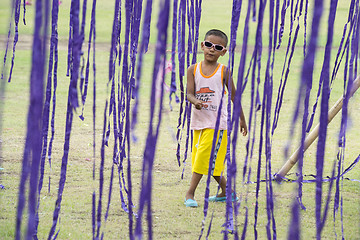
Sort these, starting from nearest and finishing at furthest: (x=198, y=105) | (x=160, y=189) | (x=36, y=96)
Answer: (x=36, y=96) < (x=198, y=105) < (x=160, y=189)

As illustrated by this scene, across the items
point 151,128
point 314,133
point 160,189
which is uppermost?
point 151,128

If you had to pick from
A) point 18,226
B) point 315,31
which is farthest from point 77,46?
point 315,31

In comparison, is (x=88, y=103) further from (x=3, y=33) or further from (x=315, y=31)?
(x=3, y=33)

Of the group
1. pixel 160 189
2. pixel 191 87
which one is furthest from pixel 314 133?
pixel 160 189

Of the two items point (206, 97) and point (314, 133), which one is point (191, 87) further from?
point (314, 133)

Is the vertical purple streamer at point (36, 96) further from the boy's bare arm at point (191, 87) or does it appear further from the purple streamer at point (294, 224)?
the boy's bare arm at point (191, 87)

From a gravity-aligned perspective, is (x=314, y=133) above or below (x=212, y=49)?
below

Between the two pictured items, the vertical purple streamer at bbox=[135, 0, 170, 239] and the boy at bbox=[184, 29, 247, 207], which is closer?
the vertical purple streamer at bbox=[135, 0, 170, 239]

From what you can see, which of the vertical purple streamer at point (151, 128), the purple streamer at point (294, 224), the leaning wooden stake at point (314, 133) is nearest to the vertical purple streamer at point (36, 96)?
the vertical purple streamer at point (151, 128)

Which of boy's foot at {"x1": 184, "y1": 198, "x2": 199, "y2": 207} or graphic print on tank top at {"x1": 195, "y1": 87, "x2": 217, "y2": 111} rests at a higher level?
graphic print on tank top at {"x1": 195, "y1": 87, "x2": 217, "y2": 111}

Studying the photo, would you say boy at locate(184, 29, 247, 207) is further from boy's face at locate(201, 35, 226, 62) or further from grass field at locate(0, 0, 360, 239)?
grass field at locate(0, 0, 360, 239)

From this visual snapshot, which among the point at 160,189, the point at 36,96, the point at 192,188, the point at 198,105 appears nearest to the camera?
the point at 36,96

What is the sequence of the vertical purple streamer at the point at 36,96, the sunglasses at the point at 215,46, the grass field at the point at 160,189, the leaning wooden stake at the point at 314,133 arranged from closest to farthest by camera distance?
the vertical purple streamer at the point at 36,96, the grass field at the point at 160,189, the leaning wooden stake at the point at 314,133, the sunglasses at the point at 215,46

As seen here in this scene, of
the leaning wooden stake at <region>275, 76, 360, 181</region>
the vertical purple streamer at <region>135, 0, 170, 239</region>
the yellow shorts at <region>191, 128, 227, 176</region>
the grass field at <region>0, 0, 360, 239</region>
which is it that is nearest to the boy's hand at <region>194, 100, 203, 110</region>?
the yellow shorts at <region>191, 128, 227, 176</region>
